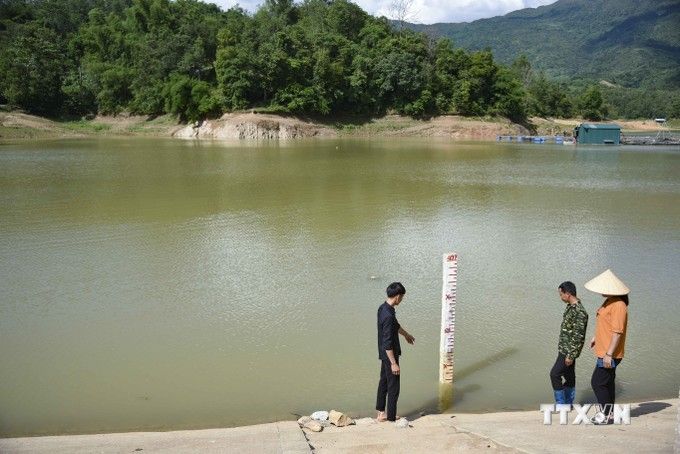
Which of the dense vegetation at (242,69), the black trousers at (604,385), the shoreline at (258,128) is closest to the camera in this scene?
the black trousers at (604,385)

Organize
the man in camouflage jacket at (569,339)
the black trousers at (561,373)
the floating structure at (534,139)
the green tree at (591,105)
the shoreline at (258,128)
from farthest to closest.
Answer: the green tree at (591,105)
the shoreline at (258,128)
the floating structure at (534,139)
the black trousers at (561,373)
the man in camouflage jacket at (569,339)

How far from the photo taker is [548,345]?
28.2 feet

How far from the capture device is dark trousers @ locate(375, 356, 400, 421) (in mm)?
6027

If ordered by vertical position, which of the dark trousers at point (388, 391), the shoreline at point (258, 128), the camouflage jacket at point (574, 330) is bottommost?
the dark trousers at point (388, 391)

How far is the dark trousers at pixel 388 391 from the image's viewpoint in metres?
6.03

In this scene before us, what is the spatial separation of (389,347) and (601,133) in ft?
188

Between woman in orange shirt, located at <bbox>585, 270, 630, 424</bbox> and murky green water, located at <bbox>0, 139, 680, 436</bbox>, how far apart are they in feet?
3.80

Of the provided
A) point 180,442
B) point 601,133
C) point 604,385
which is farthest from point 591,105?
point 180,442

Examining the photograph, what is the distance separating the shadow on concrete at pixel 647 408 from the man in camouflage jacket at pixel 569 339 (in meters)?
0.69

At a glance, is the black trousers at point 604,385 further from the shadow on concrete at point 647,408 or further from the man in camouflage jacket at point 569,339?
the shadow on concrete at point 647,408

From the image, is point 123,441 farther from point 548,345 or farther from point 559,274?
point 559,274

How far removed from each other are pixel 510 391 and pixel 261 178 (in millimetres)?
20592

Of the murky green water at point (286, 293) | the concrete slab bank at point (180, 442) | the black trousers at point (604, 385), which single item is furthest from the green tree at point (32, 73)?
the black trousers at point (604, 385)

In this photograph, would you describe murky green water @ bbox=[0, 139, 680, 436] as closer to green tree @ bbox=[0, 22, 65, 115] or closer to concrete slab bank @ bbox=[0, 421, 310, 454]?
concrete slab bank @ bbox=[0, 421, 310, 454]
